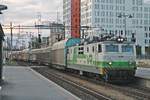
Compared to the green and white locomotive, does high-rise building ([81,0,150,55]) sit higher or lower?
higher

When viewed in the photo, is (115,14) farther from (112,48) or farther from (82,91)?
(82,91)

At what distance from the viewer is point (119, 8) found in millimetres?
161250

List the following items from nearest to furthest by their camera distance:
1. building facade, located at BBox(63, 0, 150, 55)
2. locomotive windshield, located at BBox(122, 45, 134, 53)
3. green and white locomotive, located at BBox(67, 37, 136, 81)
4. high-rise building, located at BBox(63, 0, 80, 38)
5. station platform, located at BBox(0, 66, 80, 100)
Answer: station platform, located at BBox(0, 66, 80, 100) < green and white locomotive, located at BBox(67, 37, 136, 81) < locomotive windshield, located at BBox(122, 45, 134, 53) < high-rise building, located at BBox(63, 0, 80, 38) < building facade, located at BBox(63, 0, 150, 55)

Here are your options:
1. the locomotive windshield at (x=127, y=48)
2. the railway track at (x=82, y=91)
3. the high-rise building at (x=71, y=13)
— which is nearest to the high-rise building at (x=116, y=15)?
the high-rise building at (x=71, y=13)

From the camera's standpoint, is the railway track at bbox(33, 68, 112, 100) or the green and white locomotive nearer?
the railway track at bbox(33, 68, 112, 100)

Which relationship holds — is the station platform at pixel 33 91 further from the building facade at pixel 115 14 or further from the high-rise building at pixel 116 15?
the high-rise building at pixel 116 15

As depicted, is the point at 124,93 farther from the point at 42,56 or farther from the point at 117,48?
the point at 42,56

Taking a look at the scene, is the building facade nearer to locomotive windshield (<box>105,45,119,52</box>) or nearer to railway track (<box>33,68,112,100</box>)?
railway track (<box>33,68,112,100</box>)

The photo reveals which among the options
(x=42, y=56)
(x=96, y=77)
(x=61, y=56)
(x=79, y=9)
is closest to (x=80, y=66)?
(x=96, y=77)

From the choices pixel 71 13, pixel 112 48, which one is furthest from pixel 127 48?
pixel 71 13

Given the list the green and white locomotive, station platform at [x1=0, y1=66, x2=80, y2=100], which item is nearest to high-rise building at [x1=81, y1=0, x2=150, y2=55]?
the green and white locomotive

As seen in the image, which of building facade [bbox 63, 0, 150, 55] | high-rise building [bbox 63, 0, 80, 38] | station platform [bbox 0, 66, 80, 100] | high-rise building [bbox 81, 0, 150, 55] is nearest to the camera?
station platform [bbox 0, 66, 80, 100]

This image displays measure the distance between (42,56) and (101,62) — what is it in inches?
1860

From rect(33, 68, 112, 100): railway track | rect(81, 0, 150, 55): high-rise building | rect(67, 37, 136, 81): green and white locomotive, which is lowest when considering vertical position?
rect(33, 68, 112, 100): railway track
